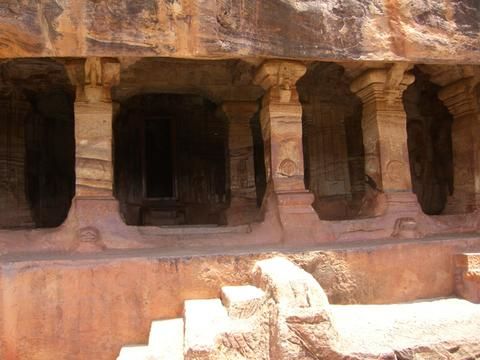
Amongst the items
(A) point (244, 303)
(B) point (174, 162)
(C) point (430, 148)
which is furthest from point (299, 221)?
(C) point (430, 148)

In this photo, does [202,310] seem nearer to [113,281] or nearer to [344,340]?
[113,281]

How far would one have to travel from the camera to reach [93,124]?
5.13m

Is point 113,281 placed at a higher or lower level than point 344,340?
higher

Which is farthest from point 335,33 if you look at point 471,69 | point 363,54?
point 471,69

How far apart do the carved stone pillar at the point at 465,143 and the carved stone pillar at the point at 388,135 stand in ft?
3.66

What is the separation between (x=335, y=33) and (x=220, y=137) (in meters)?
4.74

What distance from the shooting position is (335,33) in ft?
17.0

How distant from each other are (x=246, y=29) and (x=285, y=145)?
1382 mm

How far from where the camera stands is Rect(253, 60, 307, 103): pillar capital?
5.38 metres

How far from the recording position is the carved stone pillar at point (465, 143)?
657 centimetres

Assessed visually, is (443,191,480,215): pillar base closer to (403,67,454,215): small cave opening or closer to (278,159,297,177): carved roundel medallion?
(403,67,454,215): small cave opening

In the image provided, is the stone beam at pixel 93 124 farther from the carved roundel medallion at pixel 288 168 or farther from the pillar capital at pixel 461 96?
the pillar capital at pixel 461 96

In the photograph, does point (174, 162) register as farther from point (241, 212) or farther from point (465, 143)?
point (465, 143)

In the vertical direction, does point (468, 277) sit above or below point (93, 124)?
below
